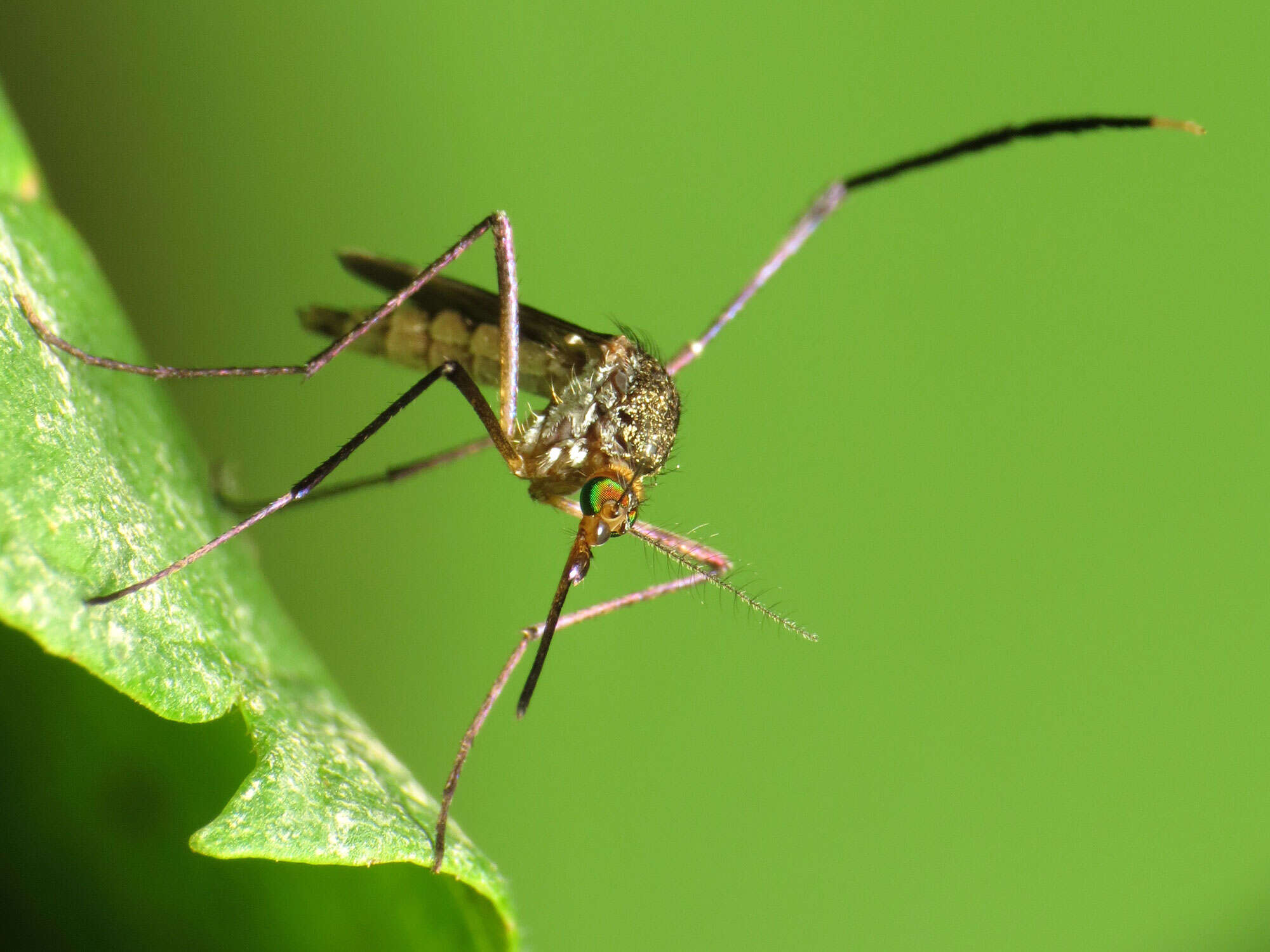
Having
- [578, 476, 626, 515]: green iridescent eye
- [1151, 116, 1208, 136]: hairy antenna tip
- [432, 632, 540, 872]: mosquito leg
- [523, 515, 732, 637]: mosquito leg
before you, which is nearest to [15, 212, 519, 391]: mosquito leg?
[578, 476, 626, 515]: green iridescent eye

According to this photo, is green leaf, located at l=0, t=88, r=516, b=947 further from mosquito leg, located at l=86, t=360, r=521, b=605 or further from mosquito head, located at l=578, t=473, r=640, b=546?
mosquito head, located at l=578, t=473, r=640, b=546

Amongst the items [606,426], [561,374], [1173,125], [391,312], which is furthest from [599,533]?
[1173,125]

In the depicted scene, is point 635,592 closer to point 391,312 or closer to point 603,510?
point 603,510

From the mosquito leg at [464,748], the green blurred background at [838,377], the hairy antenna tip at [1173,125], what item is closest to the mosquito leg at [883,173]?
the hairy antenna tip at [1173,125]

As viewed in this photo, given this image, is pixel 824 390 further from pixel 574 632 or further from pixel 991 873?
pixel 991 873

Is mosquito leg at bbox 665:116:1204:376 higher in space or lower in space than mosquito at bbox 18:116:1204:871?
higher

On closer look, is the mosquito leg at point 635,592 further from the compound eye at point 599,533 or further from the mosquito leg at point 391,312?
the mosquito leg at point 391,312
